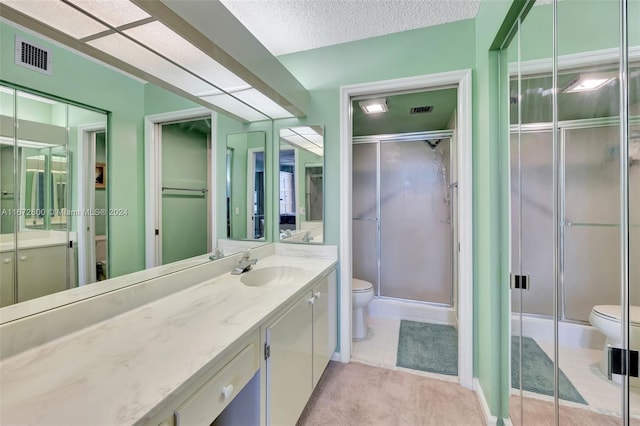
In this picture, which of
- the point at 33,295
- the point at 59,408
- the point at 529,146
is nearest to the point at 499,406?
the point at 529,146

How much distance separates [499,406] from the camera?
150cm

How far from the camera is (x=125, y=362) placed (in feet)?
2.40

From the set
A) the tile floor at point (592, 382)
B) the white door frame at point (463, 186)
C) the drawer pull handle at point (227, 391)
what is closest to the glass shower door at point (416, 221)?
the white door frame at point (463, 186)

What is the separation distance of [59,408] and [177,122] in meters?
1.19

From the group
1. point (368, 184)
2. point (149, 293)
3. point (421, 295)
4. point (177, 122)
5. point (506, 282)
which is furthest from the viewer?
point (368, 184)

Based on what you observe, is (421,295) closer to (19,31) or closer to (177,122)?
(177,122)

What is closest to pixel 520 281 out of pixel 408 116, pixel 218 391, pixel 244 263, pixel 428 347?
pixel 428 347

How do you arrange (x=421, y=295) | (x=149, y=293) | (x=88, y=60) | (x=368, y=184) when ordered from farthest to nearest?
(x=368, y=184)
(x=421, y=295)
(x=149, y=293)
(x=88, y=60)

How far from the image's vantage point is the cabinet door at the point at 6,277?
771mm

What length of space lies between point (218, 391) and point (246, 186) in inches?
57.9

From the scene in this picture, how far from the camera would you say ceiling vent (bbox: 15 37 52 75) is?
0.79 meters

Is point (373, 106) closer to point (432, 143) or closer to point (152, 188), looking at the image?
point (432, 143)

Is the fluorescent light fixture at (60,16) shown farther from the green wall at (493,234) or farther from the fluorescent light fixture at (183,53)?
the green wall at (493,234)

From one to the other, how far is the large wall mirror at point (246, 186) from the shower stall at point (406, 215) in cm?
172
